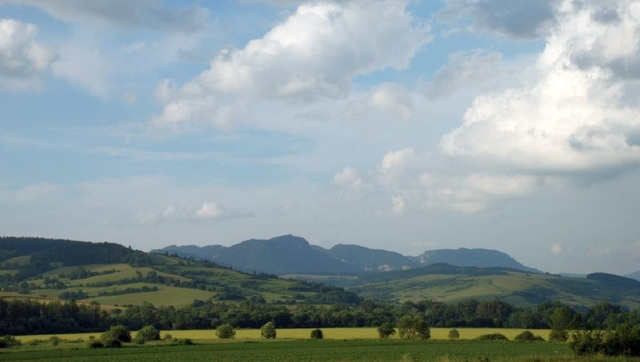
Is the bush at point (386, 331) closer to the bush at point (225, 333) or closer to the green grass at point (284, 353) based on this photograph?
the green grass at point (284, 353)

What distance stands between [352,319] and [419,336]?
148 ft

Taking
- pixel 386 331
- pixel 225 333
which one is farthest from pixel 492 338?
pixel 225 333

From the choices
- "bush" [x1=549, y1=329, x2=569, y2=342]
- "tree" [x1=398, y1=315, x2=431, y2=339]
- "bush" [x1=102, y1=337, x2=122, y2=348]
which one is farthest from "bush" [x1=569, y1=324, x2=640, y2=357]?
"bush" [x1=102, y1=337, x2=122, y2=348]

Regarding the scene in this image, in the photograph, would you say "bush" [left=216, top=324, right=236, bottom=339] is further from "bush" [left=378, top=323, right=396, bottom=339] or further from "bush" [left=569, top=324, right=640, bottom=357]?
"bush" [left=569, top=324, right=640, bottom=357]

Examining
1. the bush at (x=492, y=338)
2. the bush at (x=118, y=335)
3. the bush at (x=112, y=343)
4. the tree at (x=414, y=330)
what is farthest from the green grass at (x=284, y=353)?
the bush at (x=492, y=338)

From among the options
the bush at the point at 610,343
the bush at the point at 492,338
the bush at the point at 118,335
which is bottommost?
the bush at the point at 492,338

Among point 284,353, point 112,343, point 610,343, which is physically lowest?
point 112,343

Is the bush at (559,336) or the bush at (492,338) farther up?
the bush at (559,336)

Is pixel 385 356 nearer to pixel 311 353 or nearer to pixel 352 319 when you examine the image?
pixel 311 353

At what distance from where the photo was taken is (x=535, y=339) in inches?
4058

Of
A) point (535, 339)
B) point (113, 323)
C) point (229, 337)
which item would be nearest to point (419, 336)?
point (535, 339)

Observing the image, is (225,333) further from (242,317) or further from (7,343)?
(242,317)

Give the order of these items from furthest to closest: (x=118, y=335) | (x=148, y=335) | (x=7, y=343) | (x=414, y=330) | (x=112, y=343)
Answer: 1. (x=414, y=330)
2. (x=148, y=335)
3. (x=118, y=335)
4. (x=7, y=343)
5. (x=112, y=343)

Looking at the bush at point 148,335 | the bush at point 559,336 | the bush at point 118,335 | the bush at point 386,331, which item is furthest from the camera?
the bush at point 386,331
